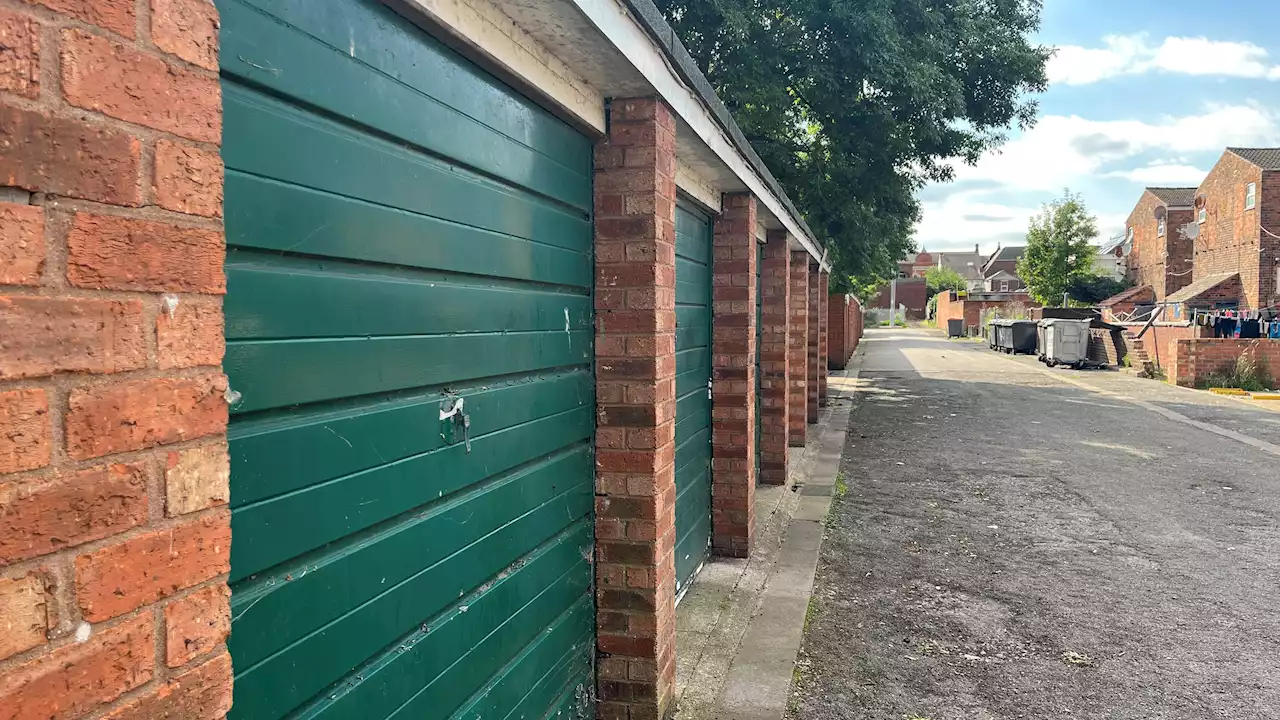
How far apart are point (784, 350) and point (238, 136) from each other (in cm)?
631

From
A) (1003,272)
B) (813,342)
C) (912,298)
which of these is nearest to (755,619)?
(813,342)

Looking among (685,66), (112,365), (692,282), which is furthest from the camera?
(692,282)

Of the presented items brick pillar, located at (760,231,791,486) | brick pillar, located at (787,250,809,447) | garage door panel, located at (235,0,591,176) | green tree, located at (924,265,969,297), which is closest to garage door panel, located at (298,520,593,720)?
garage door panel, located at (235,0,591,176)

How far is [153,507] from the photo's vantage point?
101 centimetres

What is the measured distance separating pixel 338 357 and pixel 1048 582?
514 cm

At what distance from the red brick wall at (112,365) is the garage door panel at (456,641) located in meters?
0.68

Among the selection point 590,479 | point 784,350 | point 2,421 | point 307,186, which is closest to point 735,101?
point 784,350

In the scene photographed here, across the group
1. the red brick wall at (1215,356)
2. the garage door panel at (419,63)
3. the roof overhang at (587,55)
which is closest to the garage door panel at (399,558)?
the garage door panel at (419,63)

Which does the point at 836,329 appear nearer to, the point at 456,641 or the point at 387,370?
the point at 456,641

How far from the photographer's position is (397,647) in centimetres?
188

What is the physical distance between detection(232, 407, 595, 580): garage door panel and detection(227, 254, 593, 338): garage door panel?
0.32m

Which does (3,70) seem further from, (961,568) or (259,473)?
(961,568)

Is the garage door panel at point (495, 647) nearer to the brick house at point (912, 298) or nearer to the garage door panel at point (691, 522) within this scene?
the garage door panel at point (691, 522)

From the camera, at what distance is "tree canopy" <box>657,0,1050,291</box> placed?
11.1m
